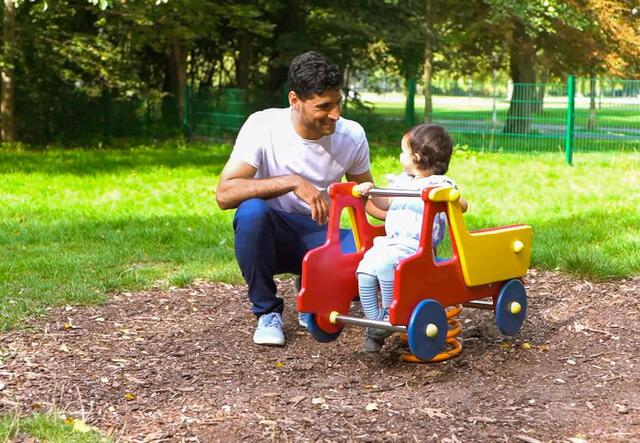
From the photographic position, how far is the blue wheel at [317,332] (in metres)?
4.01

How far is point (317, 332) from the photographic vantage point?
403cm

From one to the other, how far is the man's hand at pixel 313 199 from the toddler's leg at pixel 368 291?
12.9 inches

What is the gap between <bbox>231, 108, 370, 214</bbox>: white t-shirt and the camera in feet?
14.5

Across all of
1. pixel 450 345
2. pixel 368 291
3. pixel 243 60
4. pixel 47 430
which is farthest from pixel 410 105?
pixel 47 430

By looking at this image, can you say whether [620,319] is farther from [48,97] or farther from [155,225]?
[48,97]

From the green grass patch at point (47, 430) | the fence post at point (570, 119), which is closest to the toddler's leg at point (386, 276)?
the green grass patch at point (47, 430)

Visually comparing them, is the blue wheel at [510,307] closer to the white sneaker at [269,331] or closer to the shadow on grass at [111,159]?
the white sneaker at [269,331]

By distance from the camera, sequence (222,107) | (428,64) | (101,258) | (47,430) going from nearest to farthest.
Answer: (47,430) → (101,258) → (428,64) → (222,107)

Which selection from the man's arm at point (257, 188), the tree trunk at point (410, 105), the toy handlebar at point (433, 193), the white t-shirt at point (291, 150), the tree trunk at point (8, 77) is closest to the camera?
the toy handlebar at point (433, 193)

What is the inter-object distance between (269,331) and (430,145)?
1168 millimetres

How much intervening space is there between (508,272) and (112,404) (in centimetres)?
175

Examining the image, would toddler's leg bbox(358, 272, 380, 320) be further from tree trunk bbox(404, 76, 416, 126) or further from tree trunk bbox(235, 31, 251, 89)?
tree trunk bbox(235, 31, 251, 89)

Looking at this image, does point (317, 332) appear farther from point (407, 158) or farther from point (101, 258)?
point (101, 258)

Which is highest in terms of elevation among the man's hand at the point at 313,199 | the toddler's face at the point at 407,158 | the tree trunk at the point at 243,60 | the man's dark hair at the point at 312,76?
the tree trunk at the point at 243,60
